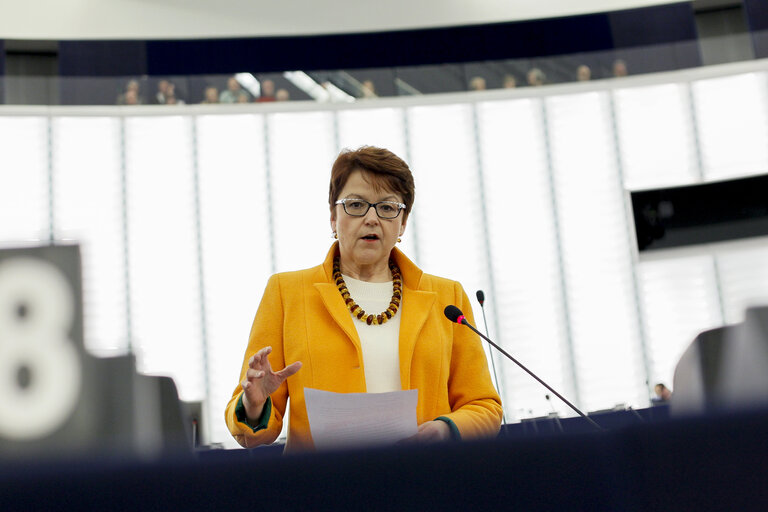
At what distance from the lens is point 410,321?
5.57ft

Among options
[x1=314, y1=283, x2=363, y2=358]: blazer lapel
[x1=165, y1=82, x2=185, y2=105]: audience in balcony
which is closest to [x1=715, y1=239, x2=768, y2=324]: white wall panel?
[x1=165, y1=82, x2=185, y2=105]: audience in balcony

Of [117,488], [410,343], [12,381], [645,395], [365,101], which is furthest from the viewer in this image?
[365,101]

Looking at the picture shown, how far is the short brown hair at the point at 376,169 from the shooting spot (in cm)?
177

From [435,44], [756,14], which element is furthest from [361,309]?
[756,14]

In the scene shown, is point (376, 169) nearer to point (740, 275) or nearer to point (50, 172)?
point (50, 172)

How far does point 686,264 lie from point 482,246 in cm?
177

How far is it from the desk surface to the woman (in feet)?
2.97

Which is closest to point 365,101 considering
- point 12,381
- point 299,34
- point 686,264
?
point 299,34

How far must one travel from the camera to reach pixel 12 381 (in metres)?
5.35

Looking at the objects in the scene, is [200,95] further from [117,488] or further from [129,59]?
[117,488]

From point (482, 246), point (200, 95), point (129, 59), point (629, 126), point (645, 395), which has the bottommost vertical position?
point (645, 395)

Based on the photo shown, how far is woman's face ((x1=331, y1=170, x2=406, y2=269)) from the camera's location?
5.77 ft

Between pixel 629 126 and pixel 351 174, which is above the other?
pixel 629 126

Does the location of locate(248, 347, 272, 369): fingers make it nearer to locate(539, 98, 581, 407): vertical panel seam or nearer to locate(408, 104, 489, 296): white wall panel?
locate(408, 104, 489, 296): white wall panel
